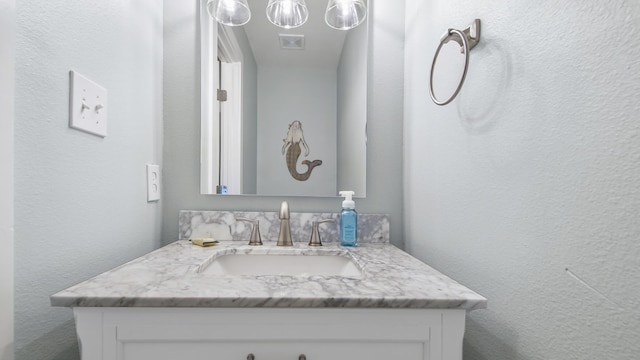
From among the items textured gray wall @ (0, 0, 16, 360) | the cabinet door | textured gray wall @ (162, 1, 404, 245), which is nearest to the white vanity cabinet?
the cabinet door

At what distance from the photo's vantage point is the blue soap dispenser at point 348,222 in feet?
3.39

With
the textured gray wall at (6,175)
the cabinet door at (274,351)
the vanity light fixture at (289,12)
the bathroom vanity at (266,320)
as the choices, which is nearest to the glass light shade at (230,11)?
the vanity light fixture at (289,12)

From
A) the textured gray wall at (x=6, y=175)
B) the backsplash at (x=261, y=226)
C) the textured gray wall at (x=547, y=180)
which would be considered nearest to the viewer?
the textured gray wall at (x=547, y=180)

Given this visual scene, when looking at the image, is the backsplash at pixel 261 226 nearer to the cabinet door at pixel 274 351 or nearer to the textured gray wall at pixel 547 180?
the textured gray wall at pixel 547 180

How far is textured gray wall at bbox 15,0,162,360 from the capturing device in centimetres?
56

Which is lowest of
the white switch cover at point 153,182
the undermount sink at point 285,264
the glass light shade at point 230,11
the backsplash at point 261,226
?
the undermount sink at point 285,264

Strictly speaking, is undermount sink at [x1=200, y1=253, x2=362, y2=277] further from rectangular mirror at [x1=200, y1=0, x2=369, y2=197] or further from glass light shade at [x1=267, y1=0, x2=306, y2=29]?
glass light shade at [x1=267, y1=0, x2=306, y2=29]

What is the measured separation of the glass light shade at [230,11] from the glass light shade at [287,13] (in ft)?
0.29

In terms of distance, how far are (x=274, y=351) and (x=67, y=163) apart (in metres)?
0.58

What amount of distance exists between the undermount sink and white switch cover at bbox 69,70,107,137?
490 mm

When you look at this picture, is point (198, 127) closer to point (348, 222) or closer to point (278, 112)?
point (278, 112)

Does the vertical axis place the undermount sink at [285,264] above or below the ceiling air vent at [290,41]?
below

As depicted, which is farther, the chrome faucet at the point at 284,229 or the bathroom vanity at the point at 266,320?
the chrome faucet at the point at 284,229

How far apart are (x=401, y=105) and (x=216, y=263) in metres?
0.87
